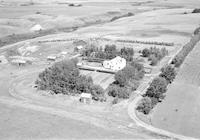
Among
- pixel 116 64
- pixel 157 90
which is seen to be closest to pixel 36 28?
pixel 116 64

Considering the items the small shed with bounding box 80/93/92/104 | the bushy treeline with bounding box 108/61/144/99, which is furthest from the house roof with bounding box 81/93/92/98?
the bushy treeline with bounding box 108/61/144/99

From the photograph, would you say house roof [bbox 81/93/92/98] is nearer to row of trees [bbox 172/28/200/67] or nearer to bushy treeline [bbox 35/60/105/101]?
bushy treeline [bbox 35/60/105/101]

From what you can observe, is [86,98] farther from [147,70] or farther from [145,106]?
[147,70]

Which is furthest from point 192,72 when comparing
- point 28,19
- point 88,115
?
point 28,19

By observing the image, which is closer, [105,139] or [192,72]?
[105,139]

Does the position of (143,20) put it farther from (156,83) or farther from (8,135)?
(8,135)
